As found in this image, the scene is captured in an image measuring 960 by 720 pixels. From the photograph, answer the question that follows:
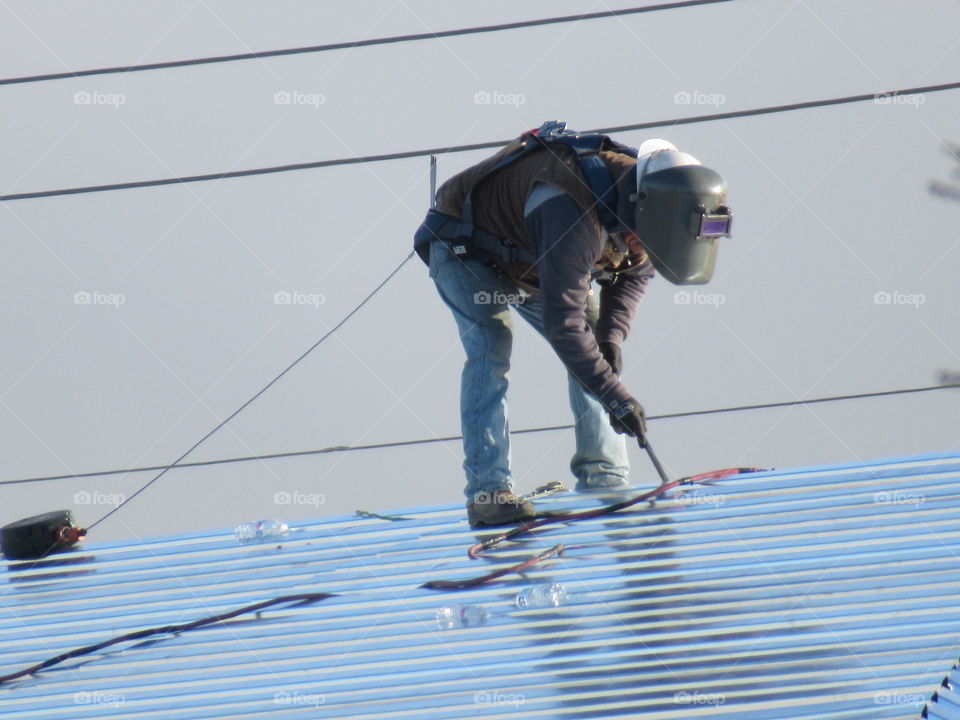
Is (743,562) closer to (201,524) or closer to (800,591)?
(800,591)

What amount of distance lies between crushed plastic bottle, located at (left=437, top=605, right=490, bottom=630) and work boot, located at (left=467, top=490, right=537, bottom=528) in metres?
0.46

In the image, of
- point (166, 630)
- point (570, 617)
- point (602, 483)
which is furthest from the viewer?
point (602, 483)

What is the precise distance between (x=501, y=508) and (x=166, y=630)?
2.53ft

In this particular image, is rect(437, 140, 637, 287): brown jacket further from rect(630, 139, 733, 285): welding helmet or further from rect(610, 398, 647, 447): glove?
rect(610, 398, 647, 447): glove

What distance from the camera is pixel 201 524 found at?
15.1 ft

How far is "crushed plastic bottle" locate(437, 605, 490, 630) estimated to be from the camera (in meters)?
2.13

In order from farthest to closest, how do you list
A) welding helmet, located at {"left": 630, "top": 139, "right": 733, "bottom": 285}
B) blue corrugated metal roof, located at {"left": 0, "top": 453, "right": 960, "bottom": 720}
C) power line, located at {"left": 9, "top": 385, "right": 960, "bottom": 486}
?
power line, located at {"left": 9, "top": 385, "right": 960, "bottom": 486} → welding helmet, located at {"left": 630, "top": 139, "right": 733, "bottom": 285} → blue corrugated metal roof, located at {"left": 0, "top": 453, "right": 960, "bottom": 720}

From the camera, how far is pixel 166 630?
2.29m

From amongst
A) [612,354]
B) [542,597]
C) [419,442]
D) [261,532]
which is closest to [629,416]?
[612,354]

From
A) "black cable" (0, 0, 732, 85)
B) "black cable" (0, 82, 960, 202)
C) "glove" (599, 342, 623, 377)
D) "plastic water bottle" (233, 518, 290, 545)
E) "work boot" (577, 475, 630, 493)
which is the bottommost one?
"work boot" (577, 475, 630, 493)

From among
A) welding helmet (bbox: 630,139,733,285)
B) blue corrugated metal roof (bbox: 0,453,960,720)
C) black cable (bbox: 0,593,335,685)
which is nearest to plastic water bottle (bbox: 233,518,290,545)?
blue corrugated metal roof (bbox: 0,453,960,720)

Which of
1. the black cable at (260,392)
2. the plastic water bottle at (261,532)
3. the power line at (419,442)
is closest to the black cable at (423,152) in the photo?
the black cable at (260,392)

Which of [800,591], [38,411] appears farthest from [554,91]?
[800,591]

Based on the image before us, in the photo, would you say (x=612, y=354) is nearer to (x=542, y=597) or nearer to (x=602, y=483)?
(x=602, y=483)
